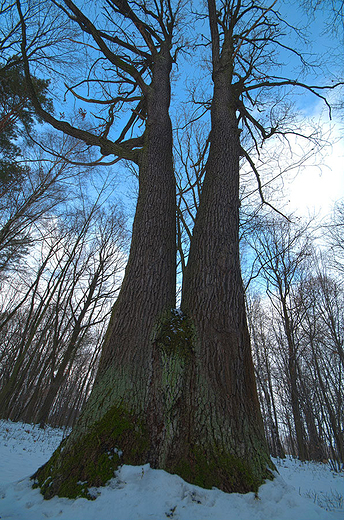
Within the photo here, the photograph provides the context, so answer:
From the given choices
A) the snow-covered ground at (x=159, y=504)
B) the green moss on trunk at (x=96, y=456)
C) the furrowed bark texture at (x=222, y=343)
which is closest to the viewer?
the snow-covered ground at (x=159, y=504)

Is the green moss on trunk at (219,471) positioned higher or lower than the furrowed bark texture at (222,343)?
lower

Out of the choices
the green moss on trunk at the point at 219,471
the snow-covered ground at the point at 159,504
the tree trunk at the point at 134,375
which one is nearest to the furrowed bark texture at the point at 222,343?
the green moss on trunk at the point at 219,471

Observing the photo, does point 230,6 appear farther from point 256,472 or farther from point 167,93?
point 256,472

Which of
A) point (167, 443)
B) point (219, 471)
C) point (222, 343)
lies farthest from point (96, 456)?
point (222, 343)

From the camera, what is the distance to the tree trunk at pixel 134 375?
4.81 ft

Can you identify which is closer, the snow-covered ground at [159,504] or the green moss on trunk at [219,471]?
the snow-covered ground at [159,504]

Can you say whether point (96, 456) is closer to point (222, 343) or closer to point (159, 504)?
point (159, 504)

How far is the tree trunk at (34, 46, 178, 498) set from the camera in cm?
147

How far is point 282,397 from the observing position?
18.7 meters

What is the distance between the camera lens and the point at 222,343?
6.36 feet

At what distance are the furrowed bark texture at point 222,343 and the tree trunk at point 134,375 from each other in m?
0.26

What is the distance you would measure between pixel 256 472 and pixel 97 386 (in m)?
1.25

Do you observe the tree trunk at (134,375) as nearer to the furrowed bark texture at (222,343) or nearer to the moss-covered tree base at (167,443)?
the moss-covered tree base at (167,443)

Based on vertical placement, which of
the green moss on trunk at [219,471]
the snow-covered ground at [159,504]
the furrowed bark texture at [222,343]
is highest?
the furrowed bark texture at [222,343]
